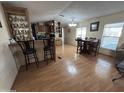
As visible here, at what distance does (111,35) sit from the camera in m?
4.22

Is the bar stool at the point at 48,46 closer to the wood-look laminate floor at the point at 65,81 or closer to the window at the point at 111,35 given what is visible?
the wood-look laminate floor at the point at 65,81

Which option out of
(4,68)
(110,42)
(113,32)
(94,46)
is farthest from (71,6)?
(4,68)

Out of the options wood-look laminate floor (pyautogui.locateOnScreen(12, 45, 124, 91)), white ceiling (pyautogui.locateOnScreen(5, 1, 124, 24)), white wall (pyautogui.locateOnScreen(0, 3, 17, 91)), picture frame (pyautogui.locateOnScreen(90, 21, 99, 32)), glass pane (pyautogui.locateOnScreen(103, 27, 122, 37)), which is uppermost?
white ceiling (pyautogui.locateOnScreen(5, 1, 124, 24))

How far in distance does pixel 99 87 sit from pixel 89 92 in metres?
0.33

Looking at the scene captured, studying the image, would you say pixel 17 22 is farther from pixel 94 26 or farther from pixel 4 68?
pixel 94 26

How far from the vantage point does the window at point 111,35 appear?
3853 millimetres

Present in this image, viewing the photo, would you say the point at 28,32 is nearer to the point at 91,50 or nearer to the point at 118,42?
the point at 91,50

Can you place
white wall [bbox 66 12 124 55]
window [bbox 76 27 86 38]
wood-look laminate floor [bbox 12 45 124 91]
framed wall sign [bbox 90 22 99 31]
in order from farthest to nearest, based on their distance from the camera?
window [bbox 76 27 86 38], framed wall sign [bbox 90 22 99 31], white wall [bbox 66 12 124 55], wood-look laminate floor [bbox 12 45 124 91]

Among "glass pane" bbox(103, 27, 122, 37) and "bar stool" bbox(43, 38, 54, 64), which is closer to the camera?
"bar stool" bbox(43, 38, 54, 64)

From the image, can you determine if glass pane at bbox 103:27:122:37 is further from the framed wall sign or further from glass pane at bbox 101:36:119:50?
the framed wall sign

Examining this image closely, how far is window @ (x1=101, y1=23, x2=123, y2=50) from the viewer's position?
12.6 ft

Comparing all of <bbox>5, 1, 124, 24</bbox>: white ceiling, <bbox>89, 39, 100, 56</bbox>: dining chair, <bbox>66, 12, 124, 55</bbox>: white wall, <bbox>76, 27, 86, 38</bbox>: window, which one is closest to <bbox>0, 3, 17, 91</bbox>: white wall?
<bbox>5, 1, 124, 24</bbox>: white ceiling

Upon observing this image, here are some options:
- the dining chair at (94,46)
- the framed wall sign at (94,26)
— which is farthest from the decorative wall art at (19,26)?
the framed wall sign at (94,26)

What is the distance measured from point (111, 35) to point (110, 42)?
395 millimetres
